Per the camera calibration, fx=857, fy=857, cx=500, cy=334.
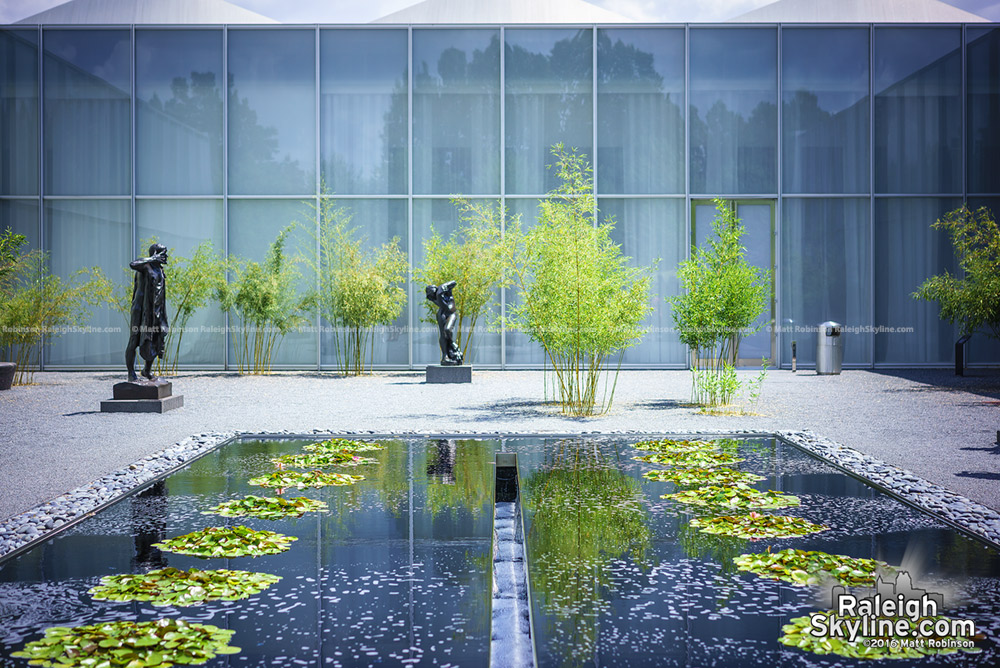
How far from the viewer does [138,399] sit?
9305mm

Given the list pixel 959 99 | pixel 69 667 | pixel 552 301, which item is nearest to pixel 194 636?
pixel 69 667

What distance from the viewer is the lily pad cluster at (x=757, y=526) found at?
13.1 feet

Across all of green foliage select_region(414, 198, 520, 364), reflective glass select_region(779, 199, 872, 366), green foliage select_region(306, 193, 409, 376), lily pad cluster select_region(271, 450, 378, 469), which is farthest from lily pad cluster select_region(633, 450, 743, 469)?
reflective glass select_region(779, 199, 872, 366)

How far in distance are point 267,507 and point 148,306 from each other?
5611mm

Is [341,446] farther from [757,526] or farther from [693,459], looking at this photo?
[757,526]

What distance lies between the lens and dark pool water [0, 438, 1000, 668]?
8.84 feet

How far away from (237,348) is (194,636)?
12908mm

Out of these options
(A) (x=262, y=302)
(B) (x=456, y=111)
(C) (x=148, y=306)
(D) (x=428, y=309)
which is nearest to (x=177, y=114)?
(A) (x=262, y=302)

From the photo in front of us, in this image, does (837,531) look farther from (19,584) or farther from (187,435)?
(187,435)

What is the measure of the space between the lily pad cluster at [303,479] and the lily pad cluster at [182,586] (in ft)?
5.51

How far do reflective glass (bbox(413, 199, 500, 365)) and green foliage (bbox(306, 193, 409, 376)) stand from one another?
33 cm

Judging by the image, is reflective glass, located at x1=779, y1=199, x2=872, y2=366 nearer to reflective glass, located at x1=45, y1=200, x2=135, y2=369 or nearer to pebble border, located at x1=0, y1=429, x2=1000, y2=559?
pebble border, located at x1=0, y1=429, x2=1000, y2=559

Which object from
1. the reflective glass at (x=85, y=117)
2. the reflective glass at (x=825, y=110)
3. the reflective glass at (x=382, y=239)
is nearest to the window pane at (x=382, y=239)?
the reflective glass at (x=382, y=239)

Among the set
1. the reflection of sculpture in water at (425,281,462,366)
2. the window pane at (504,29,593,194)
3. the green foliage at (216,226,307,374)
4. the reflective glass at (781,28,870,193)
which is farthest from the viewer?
the window pane at (504,29,593,194)
